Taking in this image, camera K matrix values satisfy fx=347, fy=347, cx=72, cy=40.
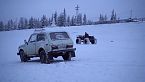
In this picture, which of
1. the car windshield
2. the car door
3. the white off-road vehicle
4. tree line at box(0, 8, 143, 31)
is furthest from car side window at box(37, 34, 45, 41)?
tree line at box(0, 8, 143, 31)

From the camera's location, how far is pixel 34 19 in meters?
153

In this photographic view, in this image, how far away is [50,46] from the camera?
17031 mm

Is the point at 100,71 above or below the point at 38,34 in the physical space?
below

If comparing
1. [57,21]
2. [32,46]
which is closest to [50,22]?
[57,21]

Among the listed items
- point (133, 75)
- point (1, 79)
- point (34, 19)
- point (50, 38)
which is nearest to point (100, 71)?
point (133, 75)

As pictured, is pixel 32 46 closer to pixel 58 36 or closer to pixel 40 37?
pixel 40 37

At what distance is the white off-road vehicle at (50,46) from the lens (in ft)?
56.0

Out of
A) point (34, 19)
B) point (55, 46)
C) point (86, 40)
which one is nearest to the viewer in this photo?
point (55, 46)

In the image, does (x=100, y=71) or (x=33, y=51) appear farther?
(x=33, y=51)

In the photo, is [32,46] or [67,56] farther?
[32,46]

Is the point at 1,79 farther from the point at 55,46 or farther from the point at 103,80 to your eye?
the point at 55,46

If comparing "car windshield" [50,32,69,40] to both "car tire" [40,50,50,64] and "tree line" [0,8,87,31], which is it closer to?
"car tire" [40,50,50,64]

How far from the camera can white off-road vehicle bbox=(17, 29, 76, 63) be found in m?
17.1

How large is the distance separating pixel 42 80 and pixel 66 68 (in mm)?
3126
